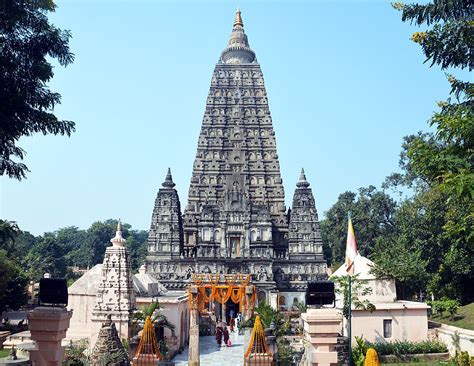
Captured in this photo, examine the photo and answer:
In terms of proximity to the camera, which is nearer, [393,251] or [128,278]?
[128,278]

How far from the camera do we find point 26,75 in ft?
38.5

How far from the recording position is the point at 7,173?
11594 mm

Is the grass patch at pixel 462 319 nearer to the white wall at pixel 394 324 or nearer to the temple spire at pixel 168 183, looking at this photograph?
the white wall at pixel 394 324

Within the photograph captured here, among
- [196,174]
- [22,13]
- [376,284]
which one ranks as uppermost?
[196,174]

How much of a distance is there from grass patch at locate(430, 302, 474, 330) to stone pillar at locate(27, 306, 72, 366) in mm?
22565

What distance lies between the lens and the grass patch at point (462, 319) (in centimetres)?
2667

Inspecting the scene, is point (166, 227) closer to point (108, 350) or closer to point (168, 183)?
point (168, 183)

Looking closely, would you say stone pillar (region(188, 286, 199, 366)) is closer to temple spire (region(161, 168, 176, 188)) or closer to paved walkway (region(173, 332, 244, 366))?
paved walkway (region(173, 332, 244, 366))

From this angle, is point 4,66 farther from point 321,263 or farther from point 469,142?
point 321,263

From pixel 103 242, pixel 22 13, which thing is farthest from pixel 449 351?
pixel 103 242

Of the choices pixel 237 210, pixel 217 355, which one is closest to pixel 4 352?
pixel 217 355

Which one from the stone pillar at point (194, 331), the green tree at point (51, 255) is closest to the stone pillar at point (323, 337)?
the stone pillar at point (194, 331)

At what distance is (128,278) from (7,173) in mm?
11447

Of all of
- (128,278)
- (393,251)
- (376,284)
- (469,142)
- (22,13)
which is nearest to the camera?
(22,13)
